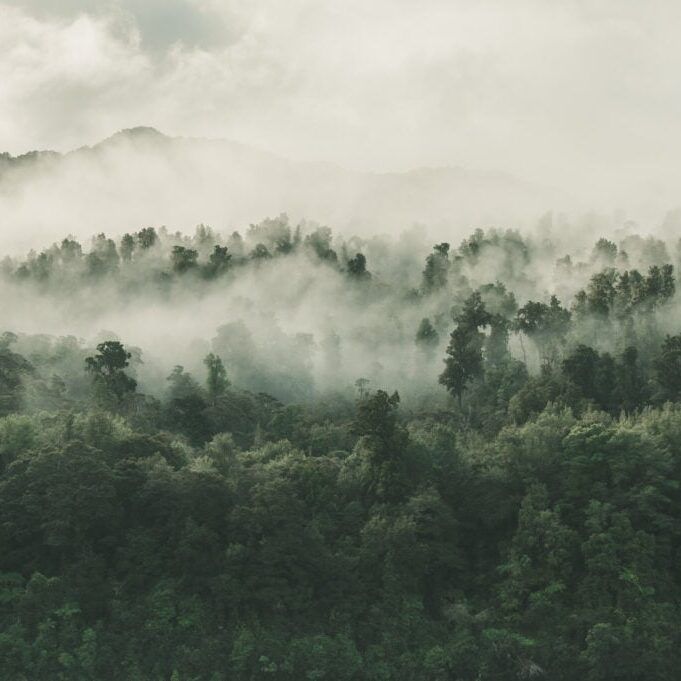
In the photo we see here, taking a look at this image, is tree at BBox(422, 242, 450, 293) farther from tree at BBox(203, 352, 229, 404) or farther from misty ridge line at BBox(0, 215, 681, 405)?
tree at BBox(203, 352, 229, 404)

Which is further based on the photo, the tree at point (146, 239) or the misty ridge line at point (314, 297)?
the tree at point (146, 239)

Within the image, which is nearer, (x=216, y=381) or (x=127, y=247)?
(x=216, y=381)

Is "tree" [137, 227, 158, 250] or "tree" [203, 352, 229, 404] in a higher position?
"tree" [137, 227, 158, 250]

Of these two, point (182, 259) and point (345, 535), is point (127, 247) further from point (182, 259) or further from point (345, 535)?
point (345, 535)

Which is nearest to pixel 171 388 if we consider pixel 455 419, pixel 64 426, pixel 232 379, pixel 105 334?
pixel 232 379

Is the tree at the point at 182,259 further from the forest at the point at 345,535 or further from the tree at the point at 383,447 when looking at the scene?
the tree at the point at 383,447

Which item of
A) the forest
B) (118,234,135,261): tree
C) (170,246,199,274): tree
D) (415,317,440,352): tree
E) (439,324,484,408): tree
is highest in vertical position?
(118,234,135,261): tree

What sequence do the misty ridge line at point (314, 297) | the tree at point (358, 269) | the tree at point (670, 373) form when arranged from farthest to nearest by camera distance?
the tree at point (358, 269)
the misty ridge line at point (314, 297)
the tree at point (670, 373)

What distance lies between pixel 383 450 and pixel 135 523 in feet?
59.7

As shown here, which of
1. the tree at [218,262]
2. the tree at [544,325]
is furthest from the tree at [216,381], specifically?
the tree at [218,262]

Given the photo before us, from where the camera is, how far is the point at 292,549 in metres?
58.9

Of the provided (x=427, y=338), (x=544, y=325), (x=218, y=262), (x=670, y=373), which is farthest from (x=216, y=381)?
(x=218, y=262)

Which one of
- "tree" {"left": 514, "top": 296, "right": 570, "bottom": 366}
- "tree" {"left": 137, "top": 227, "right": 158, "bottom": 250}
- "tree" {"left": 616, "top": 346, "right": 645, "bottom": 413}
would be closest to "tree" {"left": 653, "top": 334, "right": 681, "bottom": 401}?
"tree" {"left": 616, "top": 346, "right": 645, "bottom": 413}

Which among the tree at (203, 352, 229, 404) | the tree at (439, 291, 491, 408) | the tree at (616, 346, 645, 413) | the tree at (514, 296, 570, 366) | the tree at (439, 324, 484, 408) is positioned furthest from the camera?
the tree at (514, 296, 570, 366)
